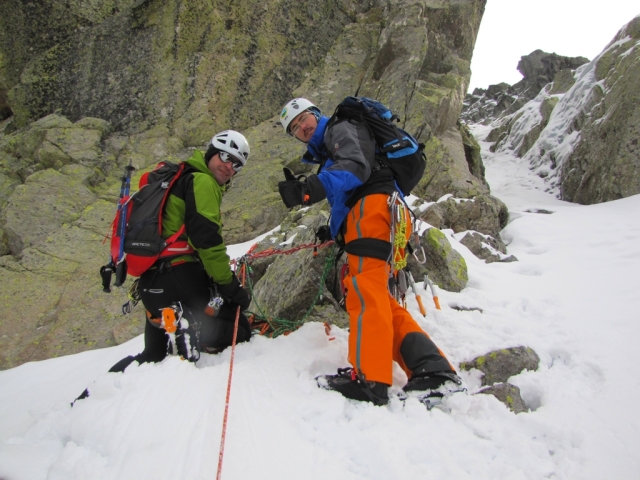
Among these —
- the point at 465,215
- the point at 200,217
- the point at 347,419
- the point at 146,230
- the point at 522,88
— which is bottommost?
the point at 347,419

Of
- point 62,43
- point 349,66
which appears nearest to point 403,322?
point 349,66

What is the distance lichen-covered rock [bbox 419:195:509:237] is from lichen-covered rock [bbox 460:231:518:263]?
56 centimetres

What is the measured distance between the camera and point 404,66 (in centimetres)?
973

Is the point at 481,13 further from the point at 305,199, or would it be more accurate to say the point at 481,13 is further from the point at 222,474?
the point at 222,474

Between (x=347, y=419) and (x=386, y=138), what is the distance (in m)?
2.01

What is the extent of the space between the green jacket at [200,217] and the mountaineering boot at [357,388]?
3.87 ft

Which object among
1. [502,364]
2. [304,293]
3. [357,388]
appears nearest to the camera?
[357,388]

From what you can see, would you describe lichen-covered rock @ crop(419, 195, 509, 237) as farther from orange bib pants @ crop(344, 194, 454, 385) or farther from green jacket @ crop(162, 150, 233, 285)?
green jacket @ crop(162, 150, 233, 285)

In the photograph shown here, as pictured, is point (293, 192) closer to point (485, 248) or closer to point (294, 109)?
point (294, 109)

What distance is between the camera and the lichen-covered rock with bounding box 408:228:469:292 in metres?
4.29

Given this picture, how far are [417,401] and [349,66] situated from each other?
1072 centimetres

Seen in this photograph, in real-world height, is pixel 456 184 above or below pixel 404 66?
below

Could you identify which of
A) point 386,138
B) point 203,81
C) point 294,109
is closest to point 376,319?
point 386,138

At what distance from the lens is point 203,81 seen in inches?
408
